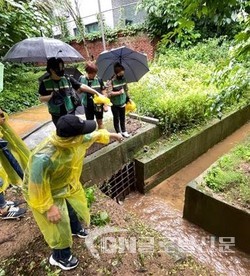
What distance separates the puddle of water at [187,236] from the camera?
119 inches

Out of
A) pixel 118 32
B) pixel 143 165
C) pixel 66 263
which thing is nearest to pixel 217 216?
pixel 143 165

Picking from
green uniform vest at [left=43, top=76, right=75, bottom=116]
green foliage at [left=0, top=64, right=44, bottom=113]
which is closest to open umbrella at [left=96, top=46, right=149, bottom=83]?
green uniform vest at [left=43, top=76, right=75, bottom=116]

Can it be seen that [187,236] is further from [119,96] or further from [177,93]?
[177,93]

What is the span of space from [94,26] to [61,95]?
13.6 metres

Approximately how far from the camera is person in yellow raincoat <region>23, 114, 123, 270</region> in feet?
5.88

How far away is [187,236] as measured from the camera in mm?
3518

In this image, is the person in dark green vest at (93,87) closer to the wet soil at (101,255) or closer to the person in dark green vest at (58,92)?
the person in dark green vest at (58,92)

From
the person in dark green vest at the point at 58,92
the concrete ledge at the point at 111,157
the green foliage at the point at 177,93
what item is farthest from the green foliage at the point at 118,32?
the person in dark green vest at the point at 58,92

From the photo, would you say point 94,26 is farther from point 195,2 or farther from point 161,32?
point 195,2

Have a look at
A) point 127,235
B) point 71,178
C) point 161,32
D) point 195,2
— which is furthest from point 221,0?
point 161,32

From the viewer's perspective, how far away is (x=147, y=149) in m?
4.77

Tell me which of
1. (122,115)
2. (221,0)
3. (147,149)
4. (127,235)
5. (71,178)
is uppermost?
(221,0)

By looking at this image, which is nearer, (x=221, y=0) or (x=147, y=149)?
(x=221, y=0)

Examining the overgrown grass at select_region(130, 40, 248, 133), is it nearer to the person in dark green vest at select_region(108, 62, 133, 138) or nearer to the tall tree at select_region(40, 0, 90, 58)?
the person in dark green vest at select_region(108, 62, 133, 138)
